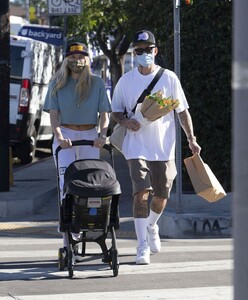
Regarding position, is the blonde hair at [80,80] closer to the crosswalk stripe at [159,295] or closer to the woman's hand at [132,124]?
the woman's hand at [132,124]

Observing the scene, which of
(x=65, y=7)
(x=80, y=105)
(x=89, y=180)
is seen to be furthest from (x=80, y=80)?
(x=65, y=7)

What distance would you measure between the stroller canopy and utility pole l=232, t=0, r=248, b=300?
176 inches

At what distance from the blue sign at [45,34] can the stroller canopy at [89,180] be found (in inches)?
761

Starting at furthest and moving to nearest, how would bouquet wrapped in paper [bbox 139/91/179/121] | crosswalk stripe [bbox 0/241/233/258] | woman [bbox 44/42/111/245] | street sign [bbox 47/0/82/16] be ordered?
street sign [bbox 47/0/82/16], crosswalk stripe [bbox 0/241/233/258], woman [bbox 44/42/111/245], bouquet wrapped in paper [bbox 139/91/179/121]

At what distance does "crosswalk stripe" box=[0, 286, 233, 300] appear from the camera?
22.1 ft

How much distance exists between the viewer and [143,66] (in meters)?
8.07

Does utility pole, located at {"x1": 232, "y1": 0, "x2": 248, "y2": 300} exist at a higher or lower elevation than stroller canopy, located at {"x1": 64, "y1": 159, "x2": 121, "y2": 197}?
higher

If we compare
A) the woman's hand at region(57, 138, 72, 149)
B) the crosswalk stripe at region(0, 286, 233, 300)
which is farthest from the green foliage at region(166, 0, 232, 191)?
the crosswalk stripe at region(0, 286, 233, 300)

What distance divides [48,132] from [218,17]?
1310 cm

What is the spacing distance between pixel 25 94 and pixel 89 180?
45.3ft

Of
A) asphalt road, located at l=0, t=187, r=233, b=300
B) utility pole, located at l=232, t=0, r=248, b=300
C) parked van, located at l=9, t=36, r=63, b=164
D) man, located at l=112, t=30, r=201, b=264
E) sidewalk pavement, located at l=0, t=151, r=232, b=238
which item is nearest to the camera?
utility pole, located at l=232, t=0, r=248, b=300

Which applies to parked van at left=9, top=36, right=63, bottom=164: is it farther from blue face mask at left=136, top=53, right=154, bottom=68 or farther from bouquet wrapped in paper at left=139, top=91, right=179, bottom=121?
bouquet wrapped in paper at left=139, top=91, right=179, bottom=121

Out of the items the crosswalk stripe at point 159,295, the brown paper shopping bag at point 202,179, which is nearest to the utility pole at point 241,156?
the crosswalk stripe at point 159,295

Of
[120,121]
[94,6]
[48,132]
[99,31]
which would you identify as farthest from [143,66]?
[99,31]
